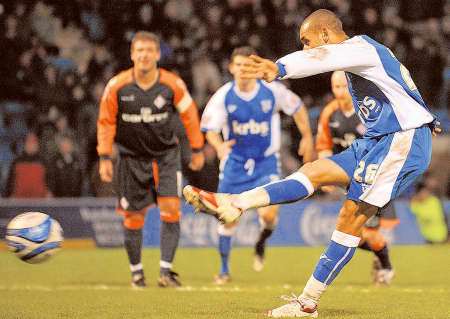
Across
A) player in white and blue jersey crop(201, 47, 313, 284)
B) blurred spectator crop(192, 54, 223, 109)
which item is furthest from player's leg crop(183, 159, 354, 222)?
blurred spectator crop(192, 54, 223, 109)

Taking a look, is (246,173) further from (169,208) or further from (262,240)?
(169,208)

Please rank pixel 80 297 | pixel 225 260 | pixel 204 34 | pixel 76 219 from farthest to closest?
pixel 204 34
pixel 76 219
pixel 225 260
pixel 80 297

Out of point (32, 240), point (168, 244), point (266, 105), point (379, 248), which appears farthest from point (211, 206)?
point (266, 105)

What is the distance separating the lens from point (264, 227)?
11906mm

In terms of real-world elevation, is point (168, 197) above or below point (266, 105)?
below

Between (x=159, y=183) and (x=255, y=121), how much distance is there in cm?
162

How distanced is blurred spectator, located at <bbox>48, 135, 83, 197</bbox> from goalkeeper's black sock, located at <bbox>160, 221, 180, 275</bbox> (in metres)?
6.74

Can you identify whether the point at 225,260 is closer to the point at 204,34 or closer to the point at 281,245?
the point at 281,245

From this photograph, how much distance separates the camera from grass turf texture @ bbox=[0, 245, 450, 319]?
760 cm

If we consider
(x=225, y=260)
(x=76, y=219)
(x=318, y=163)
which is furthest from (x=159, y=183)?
(x=76, y=219)

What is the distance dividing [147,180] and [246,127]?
5.10ft

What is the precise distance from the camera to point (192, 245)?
16.5 meters

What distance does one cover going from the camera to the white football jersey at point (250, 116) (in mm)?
11391

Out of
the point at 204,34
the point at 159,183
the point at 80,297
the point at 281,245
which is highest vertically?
the point at 204,34
